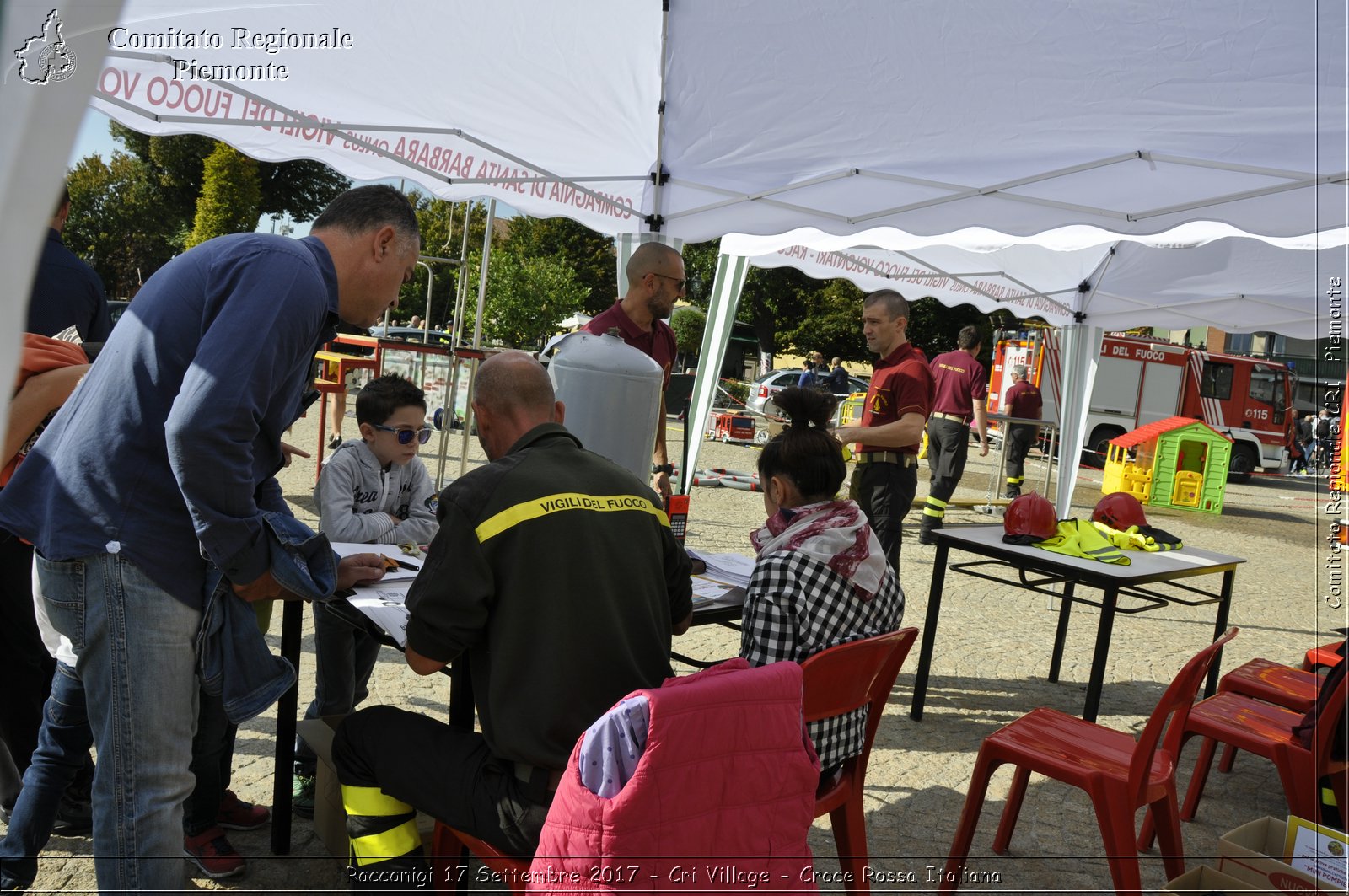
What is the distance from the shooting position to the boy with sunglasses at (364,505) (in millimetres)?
3273

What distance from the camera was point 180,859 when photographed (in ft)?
6.88

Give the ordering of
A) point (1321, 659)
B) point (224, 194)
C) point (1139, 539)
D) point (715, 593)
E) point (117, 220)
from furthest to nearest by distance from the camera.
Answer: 1. point (117, 220)
2. point (224, 194)
3. point (1139, 539)
4. point (1321, 659)
5. point (715, 593)

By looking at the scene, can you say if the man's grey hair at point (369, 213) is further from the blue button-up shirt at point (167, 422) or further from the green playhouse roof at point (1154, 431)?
the green playhouse roof at point (1154, 431)

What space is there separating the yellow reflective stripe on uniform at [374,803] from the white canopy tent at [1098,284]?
559 cm

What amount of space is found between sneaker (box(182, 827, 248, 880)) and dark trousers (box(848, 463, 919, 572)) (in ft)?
11.7

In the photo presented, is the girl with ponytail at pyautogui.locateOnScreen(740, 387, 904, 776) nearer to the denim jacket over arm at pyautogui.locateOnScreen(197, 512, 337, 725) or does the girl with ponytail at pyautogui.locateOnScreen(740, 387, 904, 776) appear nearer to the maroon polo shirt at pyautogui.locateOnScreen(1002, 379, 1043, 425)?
the denim jacket over arm at pyautogui.locateOnScreen(197, 512, 337, 725)

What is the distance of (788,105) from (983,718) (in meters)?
3.25

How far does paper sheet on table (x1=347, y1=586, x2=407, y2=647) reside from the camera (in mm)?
2352

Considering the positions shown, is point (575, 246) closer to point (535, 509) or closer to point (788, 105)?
point (788, 105)

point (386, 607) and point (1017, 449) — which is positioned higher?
point (1017, 449)

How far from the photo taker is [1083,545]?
14.8 feet

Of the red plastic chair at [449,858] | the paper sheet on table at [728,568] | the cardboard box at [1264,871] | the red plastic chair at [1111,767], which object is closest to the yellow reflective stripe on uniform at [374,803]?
the red plastic chair at [449,858]

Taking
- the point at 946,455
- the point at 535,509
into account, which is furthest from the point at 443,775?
the point at 946,455

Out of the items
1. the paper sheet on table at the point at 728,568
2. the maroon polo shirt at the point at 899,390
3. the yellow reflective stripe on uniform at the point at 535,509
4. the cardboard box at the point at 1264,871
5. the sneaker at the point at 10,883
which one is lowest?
the sneaker at the point at 10,883
